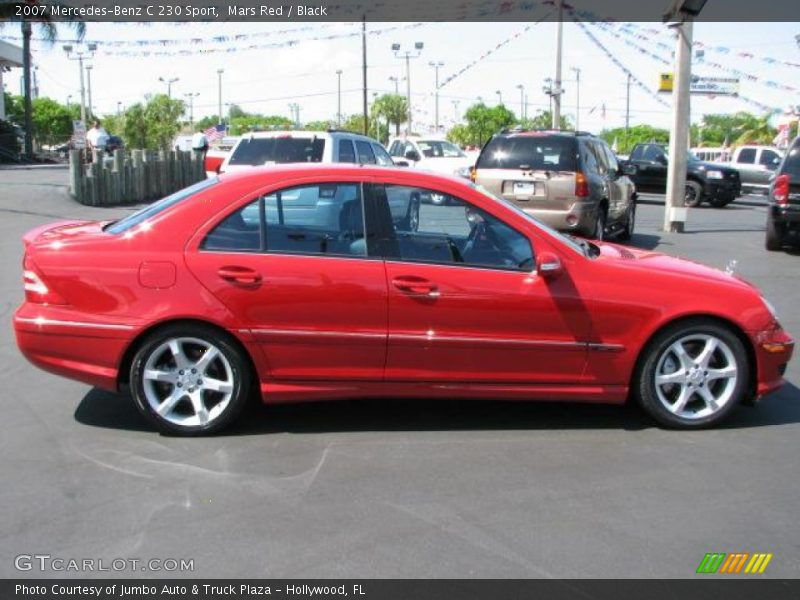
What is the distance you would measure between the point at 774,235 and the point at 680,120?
10.3 feet

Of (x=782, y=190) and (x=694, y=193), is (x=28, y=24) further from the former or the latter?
(x=782, y=190)

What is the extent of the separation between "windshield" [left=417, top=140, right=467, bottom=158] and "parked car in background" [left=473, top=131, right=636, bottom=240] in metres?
16.2

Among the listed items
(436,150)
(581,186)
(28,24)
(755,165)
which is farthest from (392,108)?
(581,186)

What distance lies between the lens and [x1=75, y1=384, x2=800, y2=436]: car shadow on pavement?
5.16m

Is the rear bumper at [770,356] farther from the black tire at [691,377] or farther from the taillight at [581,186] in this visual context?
the taillight at [581,186]

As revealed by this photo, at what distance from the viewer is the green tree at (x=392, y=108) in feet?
284

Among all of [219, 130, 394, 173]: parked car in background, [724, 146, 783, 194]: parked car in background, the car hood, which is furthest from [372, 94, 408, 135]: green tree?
the car hood

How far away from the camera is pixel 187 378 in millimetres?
4863

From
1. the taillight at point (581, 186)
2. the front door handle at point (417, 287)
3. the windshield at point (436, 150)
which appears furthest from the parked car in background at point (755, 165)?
the front door handle at point (417, 287)

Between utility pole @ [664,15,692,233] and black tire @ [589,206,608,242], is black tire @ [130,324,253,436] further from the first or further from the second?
utility pole @ [664,15,692,233]

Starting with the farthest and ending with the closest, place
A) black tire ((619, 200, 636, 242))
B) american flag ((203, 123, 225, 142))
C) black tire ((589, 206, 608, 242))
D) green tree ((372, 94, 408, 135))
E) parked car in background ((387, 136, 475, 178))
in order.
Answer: green tree ((372, 94, 408, 135)), american flag ((203, 123, 225, 142)), parked car in background ((387, 136, 475, 178)), black tire ((619, 200, 636, 242)), black tire ((589, 206, 608, 242))

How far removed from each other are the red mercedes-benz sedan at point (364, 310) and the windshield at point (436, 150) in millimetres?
23901
